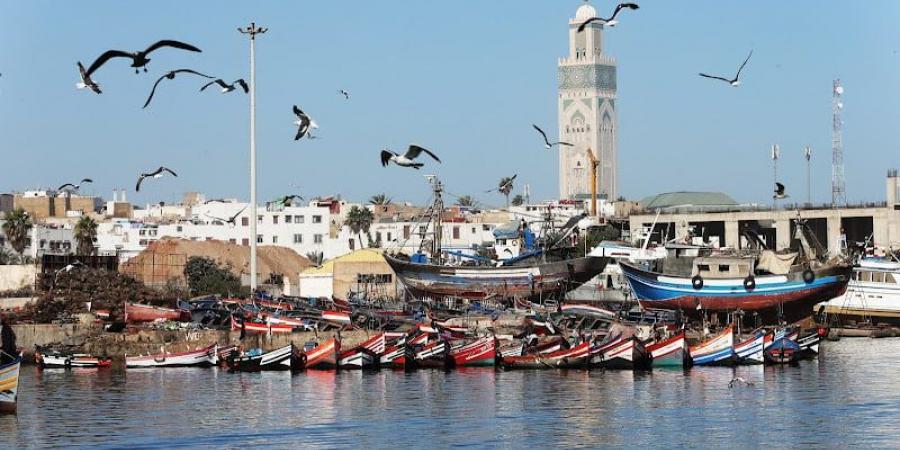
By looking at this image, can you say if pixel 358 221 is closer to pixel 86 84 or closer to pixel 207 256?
pixel 207 256

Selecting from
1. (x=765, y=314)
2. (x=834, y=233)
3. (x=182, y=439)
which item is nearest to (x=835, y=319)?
(x=765, y=314)

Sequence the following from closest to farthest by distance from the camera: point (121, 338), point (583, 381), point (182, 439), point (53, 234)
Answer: point (182, 439) < point (583, 381) < point (121, 338) < point (53, 234)

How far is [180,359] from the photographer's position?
63656 mm

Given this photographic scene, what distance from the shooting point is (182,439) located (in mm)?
41781

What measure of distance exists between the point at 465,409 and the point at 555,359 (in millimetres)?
12908

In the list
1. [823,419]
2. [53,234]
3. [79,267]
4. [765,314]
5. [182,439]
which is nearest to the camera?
[182,439]

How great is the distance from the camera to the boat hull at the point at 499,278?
88125mm

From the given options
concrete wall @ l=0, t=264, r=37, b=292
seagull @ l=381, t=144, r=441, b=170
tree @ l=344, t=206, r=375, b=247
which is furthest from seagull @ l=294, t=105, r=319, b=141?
tree @ l=344, t=206, r=375, b=247

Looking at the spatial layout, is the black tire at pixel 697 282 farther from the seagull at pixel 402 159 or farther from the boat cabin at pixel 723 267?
the seagull at pixel 402 159

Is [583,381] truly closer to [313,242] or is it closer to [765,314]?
[765,314]

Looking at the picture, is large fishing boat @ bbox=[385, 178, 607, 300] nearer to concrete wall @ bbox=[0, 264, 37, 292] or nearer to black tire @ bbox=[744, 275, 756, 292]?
black tire @ bbox=[744, 275, 756, 292]

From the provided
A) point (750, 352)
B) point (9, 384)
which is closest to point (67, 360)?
point (9, 384)

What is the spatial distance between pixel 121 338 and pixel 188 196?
91253 millimetres

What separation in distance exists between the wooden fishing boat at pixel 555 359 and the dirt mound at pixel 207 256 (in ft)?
143
